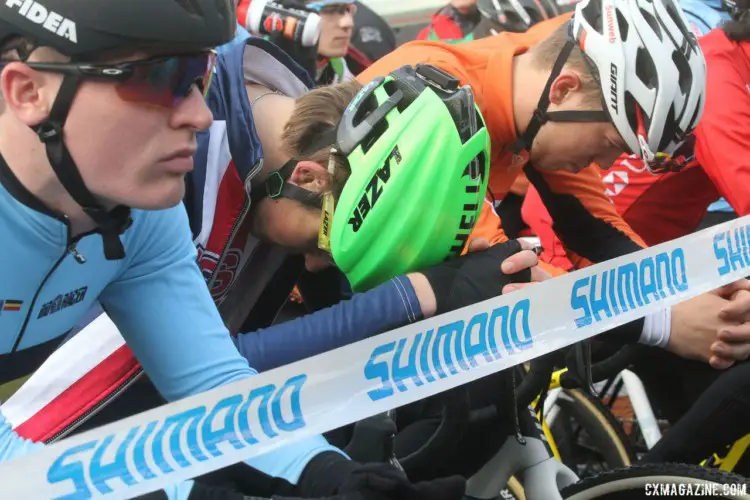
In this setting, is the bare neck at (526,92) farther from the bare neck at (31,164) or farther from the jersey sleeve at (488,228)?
the bare neck at (31,164)

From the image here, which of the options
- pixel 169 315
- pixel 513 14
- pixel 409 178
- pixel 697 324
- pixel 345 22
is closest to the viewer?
pixel 169 315

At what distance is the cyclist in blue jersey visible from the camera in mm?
1573

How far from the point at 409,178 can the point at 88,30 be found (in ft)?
2.85

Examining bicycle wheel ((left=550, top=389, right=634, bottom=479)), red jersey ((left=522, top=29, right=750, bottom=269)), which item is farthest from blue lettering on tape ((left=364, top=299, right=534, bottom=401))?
red jersey ((left=522, top=29, right=750, bottom=269))

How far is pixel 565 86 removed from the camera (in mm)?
3076

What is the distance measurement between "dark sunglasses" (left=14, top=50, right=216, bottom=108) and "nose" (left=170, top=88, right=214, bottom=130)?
13 mm

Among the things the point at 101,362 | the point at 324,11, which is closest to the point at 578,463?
the point at 101,362

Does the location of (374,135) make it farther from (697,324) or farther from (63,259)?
(697,324)

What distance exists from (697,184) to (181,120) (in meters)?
2.92

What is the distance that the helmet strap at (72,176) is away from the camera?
1589mm

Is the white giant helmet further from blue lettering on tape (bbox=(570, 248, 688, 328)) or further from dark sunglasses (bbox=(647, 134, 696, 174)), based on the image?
blue lettering on tape (bbox=(570, 248, 688, 328))

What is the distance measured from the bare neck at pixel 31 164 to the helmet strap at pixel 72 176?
3cm

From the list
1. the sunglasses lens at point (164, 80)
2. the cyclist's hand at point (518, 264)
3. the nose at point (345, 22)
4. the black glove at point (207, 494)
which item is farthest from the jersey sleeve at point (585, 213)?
the nose at point (345, 22)

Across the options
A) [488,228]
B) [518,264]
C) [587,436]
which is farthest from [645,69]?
[587,436]
